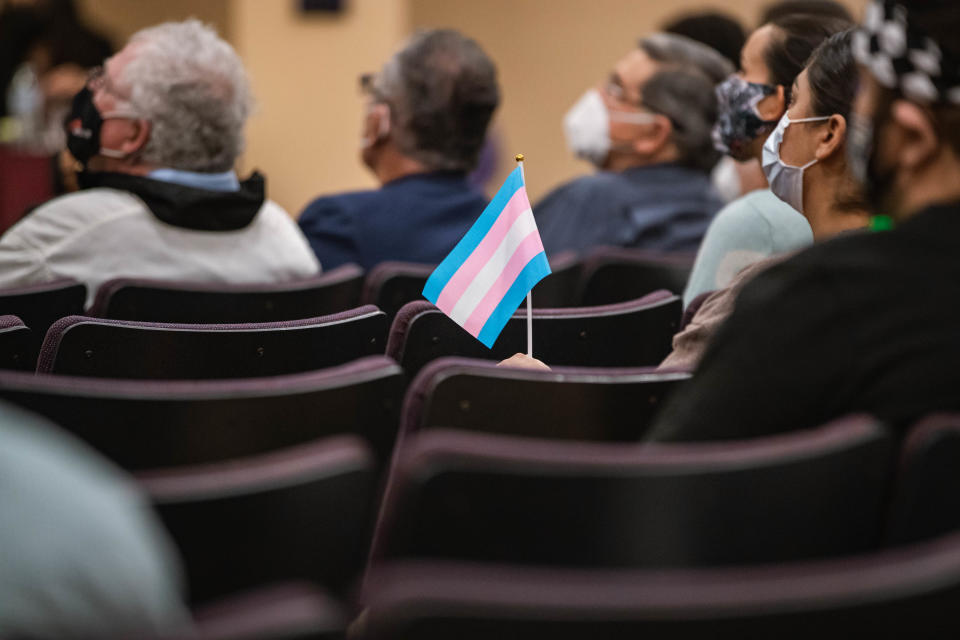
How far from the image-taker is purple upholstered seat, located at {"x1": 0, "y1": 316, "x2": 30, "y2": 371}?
1853 mm

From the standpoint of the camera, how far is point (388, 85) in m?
3.63

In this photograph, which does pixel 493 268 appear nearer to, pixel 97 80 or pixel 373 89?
pixel 97 80

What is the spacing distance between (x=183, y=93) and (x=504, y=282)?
4.39 ft

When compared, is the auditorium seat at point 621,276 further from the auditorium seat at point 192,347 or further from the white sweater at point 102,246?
the auditorium seat at point 192,347

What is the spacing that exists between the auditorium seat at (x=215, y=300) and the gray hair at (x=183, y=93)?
23.9 inches

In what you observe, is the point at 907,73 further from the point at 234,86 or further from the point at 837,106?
the point at 234,86

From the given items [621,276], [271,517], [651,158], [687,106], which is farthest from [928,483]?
Answer: [651,158]

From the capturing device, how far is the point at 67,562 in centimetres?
92

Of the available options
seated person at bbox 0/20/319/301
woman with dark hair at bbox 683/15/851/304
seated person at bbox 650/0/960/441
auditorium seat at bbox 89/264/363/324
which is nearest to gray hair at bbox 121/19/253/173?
seated person at bbox 0/20/319/301

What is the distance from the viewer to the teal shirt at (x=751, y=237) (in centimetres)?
267

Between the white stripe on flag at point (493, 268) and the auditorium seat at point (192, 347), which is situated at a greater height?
the white stripe on flag at point (493, 268)

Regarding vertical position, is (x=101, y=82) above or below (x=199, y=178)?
above

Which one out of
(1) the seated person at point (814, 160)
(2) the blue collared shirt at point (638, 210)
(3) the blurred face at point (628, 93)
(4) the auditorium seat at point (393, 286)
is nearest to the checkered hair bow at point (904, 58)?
(1) the seated person at point (814, 160)

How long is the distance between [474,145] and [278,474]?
2689 mm
